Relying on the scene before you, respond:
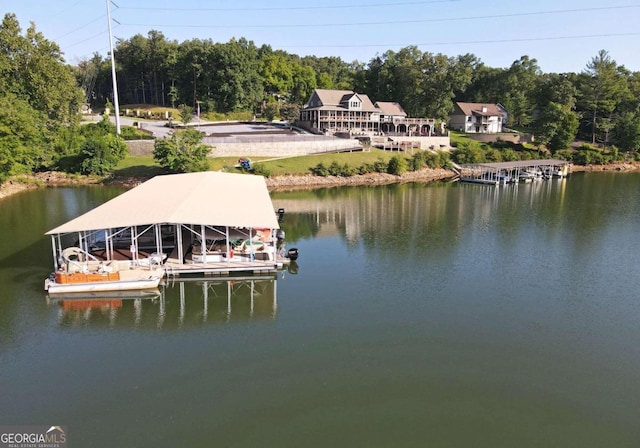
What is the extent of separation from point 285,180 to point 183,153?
11708 millimetres

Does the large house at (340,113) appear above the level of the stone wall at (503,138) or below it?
above

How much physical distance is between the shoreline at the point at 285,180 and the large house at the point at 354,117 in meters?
12.9

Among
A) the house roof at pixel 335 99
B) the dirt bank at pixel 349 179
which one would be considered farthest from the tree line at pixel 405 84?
the dirt bank at pixel 349 179

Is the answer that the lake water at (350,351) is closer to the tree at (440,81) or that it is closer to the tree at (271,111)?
the tree at (440,81)

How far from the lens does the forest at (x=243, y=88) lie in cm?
5097

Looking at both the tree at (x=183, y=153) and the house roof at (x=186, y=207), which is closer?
the house roof at (x=186, y=207)

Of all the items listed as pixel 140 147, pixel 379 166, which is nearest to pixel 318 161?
pixel 379 166

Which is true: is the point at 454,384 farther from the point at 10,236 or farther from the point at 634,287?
the point at 10,236

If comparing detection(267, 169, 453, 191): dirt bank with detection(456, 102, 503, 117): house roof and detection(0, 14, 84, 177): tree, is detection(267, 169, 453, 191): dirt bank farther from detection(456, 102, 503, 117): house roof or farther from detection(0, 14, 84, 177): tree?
detection(456, 102, 503, 117): house roof

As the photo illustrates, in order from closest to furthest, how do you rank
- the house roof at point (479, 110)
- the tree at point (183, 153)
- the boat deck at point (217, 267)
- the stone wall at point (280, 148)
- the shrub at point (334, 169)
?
the boat deck at point (217, 267), the tree at point (183, 153), the stone wall at point (280, 148), the shrub at point (334, 169), the house roof at point (479, 110)

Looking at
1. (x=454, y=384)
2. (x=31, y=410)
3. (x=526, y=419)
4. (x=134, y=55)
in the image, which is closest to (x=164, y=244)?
(x=31, y=410)

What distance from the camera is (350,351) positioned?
648 inches

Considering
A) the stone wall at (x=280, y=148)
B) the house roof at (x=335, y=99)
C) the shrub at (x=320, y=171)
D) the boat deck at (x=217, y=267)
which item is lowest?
the boat deck at (x=217, y=267)

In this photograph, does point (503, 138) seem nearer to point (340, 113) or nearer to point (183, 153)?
point (340, 113)
